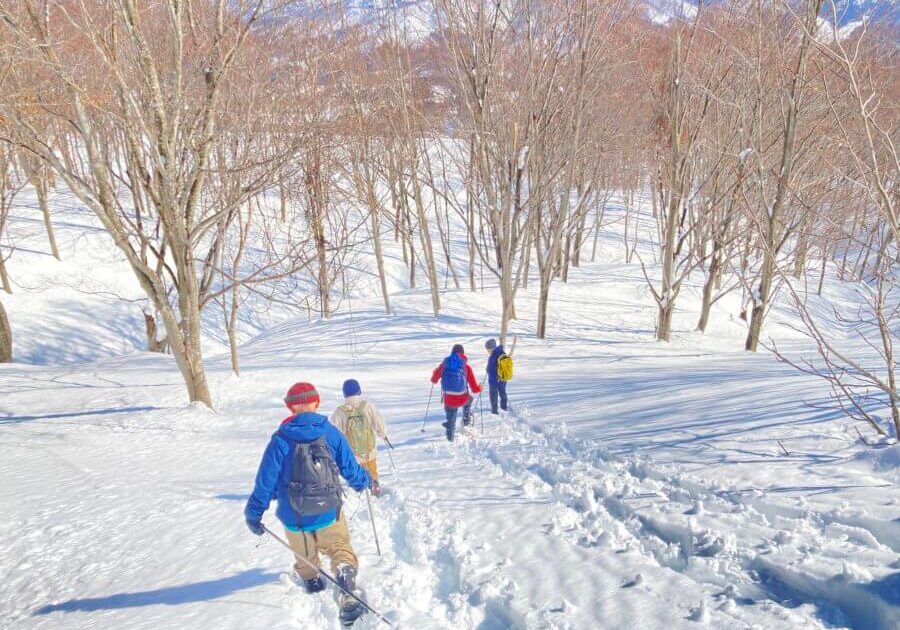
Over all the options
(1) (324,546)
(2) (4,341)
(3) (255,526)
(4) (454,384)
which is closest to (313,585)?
(1) (324,546)

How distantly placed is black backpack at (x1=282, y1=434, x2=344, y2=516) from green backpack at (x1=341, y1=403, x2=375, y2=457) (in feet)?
6.19

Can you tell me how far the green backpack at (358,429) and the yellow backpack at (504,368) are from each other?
3.67 m

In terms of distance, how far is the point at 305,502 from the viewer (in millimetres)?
3387

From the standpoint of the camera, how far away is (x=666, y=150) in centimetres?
1609

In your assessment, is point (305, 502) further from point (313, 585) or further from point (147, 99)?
point (147, 99)

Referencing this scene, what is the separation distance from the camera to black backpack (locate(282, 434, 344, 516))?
3.34 meters

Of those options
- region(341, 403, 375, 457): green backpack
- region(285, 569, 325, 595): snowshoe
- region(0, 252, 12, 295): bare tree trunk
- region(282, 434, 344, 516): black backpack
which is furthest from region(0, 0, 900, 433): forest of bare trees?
region(285, 569, 325, 595): snowshoe

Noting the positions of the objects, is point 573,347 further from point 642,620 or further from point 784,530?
point 642,620

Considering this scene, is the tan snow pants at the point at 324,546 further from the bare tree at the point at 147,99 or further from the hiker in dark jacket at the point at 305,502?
the bare tree at the point at 147,99

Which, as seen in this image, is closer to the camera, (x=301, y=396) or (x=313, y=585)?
(x=301, y=396)

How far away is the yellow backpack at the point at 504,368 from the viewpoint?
8.69 m

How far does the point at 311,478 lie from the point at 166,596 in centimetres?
152

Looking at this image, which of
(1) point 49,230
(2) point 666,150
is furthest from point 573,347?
(1) point 49,230

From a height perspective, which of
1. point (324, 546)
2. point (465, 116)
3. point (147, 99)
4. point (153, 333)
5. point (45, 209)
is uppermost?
point (465, 116)
